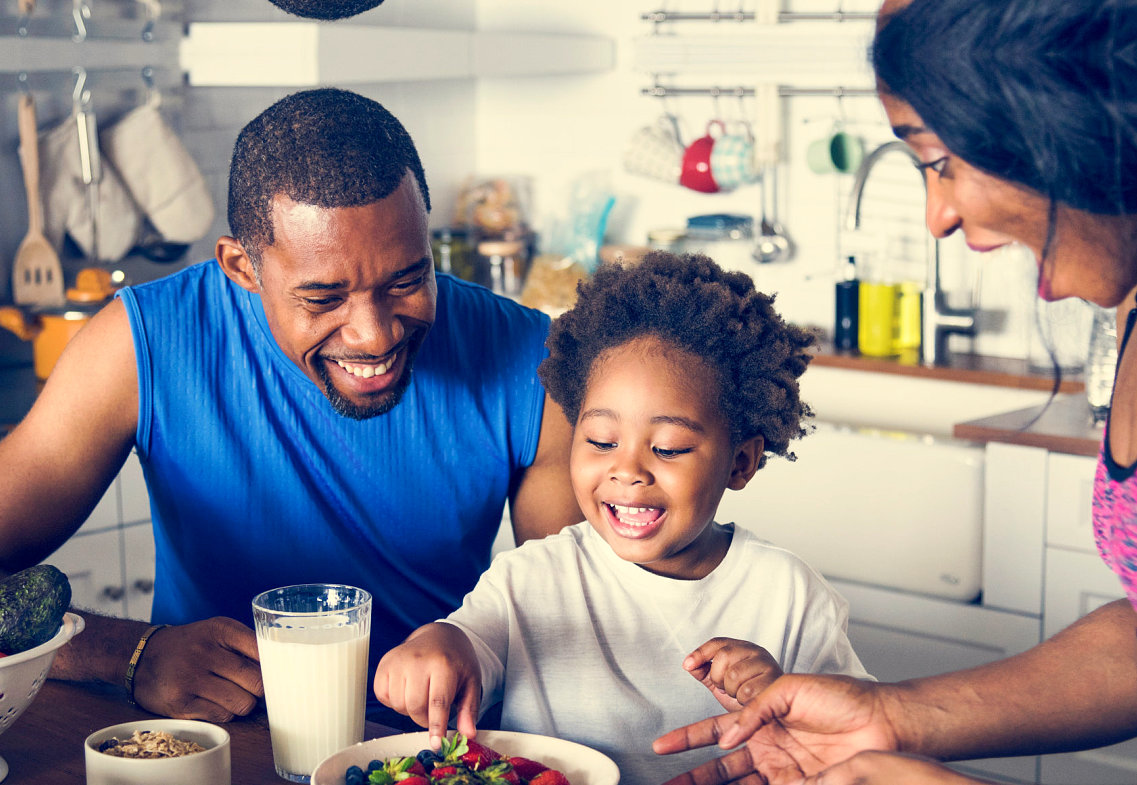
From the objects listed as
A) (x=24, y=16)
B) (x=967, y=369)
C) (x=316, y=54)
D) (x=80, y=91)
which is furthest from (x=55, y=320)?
(x=967, y=369)

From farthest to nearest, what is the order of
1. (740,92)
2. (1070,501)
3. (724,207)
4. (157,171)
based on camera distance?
(724,207) < (740,92) < (157,171) < (1070,501)

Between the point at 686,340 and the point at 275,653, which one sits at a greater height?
the point at 686,340

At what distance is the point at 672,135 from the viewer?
3.56 metres

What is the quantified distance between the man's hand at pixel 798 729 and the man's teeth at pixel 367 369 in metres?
0.56

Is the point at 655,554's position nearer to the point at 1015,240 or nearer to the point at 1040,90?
the point at 1015,240

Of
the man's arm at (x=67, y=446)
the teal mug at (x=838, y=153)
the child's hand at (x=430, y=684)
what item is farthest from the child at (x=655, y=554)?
the teal mug at (x=838, y=153)

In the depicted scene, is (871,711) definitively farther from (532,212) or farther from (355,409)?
(532,212)

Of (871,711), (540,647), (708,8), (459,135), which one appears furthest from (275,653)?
(459,135)

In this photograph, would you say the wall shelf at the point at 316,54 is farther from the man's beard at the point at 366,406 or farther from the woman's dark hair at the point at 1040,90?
the woman's dark hair at the point at 1040,90

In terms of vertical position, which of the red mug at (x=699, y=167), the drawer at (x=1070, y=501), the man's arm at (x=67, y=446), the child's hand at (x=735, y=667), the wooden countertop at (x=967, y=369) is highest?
the red mug at (x=699, y=167)

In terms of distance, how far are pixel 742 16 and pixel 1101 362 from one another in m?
1.47

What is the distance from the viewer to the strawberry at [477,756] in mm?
983

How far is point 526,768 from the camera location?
0.99 m

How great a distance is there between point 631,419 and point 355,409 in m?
0.34
